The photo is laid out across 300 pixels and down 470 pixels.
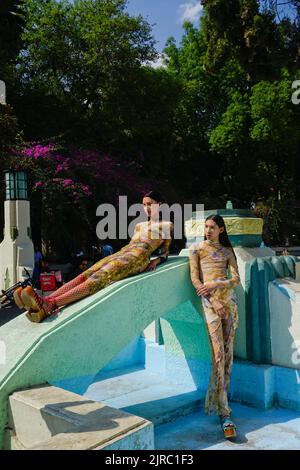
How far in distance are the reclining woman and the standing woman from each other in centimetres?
39

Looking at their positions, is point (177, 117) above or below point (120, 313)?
above

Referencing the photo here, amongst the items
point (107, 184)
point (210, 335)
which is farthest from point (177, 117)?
point (210, 335)

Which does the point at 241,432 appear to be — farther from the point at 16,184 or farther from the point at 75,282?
the point at 16,184

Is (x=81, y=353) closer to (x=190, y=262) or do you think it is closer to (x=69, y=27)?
(x=190, y=262)

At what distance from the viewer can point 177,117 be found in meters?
23.7

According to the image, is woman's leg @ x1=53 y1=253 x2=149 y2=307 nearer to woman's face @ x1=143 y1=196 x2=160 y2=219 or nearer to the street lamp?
woman's face @ x1=143 y1=196 x2=160 y2=219

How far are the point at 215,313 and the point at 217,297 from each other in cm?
15

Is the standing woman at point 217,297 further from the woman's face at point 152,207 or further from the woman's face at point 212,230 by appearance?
the woman's face at point 152,207

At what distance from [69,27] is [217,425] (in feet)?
61.8

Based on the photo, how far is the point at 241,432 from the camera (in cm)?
429

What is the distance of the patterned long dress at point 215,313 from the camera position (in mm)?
4441

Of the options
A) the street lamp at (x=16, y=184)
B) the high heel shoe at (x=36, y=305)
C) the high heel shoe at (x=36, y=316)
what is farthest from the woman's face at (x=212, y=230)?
the street lamp at (x=16, y=184)

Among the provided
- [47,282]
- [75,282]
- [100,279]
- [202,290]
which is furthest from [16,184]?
[202,290]

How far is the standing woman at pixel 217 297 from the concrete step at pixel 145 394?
0.42m
